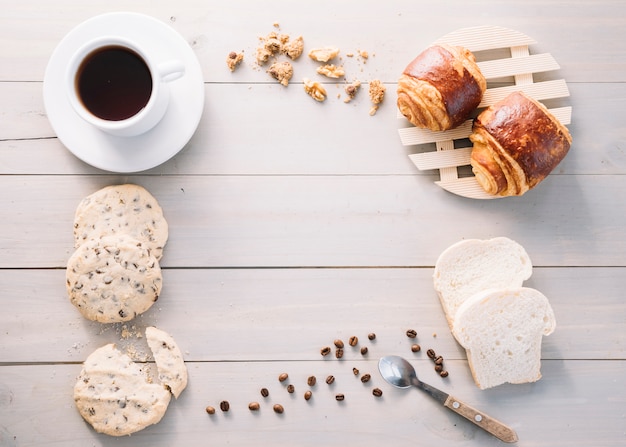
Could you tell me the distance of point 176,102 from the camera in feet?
4.55

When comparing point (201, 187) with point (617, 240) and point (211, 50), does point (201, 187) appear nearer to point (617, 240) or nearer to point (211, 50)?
point (211, 50)

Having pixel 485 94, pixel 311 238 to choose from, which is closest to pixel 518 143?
pixel 485 94

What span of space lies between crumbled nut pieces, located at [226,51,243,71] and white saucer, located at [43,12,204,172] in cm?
11

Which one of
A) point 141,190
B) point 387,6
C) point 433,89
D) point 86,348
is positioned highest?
point 387,6

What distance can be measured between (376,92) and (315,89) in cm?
15

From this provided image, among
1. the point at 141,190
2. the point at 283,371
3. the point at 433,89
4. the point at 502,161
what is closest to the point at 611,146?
the point at 502,161

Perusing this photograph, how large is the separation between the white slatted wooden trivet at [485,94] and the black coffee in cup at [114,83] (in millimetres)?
640

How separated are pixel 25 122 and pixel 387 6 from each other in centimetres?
96

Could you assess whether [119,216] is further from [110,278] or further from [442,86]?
[442,86]

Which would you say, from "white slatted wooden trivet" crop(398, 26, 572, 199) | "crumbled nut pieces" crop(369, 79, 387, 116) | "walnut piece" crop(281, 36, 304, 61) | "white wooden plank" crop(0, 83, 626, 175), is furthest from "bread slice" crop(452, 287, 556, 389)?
"walnut piece" crop(281, 36, 304, 61)

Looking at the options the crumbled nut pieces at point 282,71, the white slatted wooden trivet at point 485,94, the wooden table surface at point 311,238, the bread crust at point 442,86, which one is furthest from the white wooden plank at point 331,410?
the crumbled nut pieces at point 282,71

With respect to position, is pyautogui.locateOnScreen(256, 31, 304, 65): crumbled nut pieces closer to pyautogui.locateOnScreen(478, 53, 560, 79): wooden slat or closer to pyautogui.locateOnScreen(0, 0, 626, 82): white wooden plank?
pyautogui.locateOnScreen(0, 0, 626, 82): white wooden plank

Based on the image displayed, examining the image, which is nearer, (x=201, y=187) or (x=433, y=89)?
(x=433, y=89)

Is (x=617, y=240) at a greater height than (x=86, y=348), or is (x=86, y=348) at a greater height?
(x=617, y=240)
